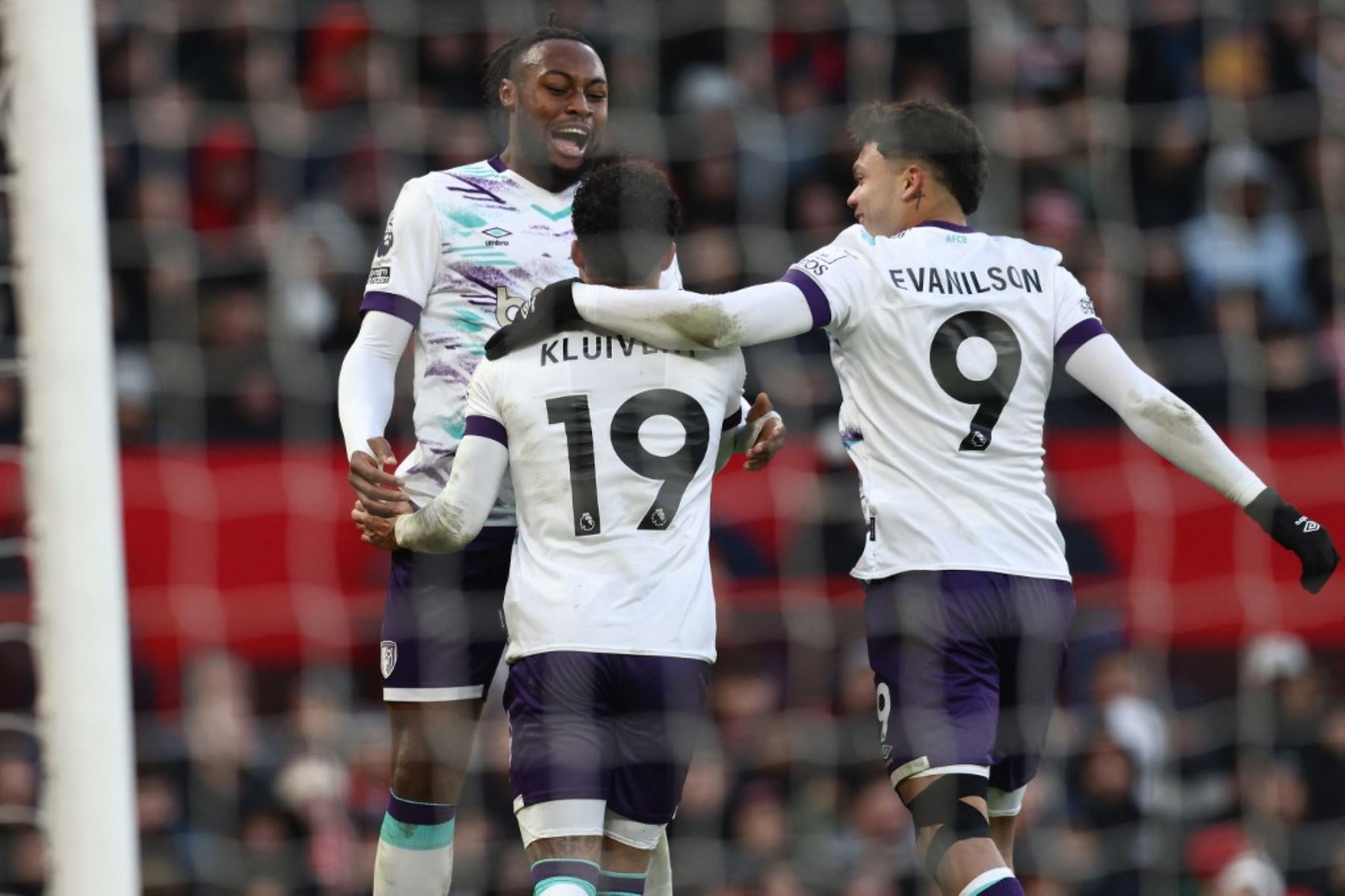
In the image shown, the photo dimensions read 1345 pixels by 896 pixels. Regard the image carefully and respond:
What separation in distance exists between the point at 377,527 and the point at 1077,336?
1.46 metres

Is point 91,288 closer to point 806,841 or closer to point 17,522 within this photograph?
point 17,522

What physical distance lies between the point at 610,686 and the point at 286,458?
3.21m

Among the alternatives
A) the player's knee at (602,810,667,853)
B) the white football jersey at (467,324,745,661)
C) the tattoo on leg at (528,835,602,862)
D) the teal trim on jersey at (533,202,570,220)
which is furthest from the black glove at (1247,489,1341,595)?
the teal trim on jersey at (533,202,570,220)

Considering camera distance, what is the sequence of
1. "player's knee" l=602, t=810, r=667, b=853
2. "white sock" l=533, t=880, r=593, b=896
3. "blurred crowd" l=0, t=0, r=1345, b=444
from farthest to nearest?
"blurred crowd" l=0, t=0, r=1345, b=444 < "player's knee" l=602, t=810, r=667, b=853 < "white sock" l=533, t=880, r=593, b=896

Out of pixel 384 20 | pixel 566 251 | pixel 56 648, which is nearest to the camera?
pixel 56 648

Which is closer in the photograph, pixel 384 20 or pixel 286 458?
pixel 286 458

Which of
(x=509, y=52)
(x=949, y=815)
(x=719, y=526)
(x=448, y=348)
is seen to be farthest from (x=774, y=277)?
(x=949, y=815)

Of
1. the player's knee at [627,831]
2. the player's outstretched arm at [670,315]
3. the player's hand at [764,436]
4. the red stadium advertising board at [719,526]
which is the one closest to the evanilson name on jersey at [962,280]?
the player's outstretched arm at [670,315]

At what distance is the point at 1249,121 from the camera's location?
7.36 metres

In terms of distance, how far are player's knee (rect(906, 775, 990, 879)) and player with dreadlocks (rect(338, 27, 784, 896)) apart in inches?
39.4

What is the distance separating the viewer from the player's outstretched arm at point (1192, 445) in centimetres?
394

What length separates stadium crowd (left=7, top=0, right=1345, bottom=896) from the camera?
653cm

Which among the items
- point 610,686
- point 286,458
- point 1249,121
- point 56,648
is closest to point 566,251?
point 610,686

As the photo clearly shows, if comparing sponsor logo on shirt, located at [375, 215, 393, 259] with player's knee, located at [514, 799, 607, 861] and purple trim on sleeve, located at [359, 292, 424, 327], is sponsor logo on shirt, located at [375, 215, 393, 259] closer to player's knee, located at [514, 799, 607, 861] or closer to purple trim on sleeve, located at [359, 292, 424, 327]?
purple trim on sleeve, located at [359, 292, 424, 327]
